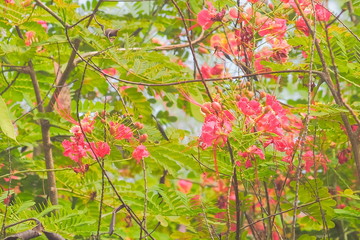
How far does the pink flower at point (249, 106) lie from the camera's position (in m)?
1.51

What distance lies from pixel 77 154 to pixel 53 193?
0.56 m

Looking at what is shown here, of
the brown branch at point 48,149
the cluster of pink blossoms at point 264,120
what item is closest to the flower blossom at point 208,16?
the cluster of pink blossoms at point 264,120

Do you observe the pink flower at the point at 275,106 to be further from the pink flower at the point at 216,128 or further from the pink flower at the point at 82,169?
the pink flower at the point at 82,169

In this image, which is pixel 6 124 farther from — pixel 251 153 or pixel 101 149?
pixel 251 153

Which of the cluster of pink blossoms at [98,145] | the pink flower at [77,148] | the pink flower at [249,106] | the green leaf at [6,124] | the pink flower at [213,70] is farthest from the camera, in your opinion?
the pink flower at [213,70]

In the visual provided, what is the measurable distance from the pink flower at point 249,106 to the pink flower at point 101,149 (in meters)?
0.41

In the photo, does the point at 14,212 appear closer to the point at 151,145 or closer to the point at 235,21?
the point at 151,145

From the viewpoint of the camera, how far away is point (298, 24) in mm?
1842

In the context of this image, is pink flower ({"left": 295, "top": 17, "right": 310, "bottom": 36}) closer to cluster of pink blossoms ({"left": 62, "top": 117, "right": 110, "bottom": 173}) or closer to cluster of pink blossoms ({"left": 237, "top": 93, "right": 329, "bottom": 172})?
cluster of pink blossoms ({"left": 237, "top": 93, "right": 329, "bottom": 172})

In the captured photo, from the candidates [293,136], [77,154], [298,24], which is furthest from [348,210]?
[77,154]

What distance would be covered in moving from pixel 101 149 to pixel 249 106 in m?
0.45

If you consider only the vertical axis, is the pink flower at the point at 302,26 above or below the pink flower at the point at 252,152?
above

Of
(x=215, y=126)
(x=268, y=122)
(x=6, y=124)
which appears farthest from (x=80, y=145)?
(x=268, y=122)

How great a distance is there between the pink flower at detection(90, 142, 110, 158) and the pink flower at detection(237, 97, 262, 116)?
1.34 feet
